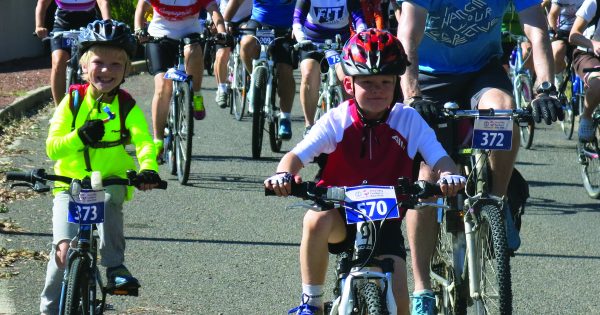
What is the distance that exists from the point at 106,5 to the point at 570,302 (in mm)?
6318

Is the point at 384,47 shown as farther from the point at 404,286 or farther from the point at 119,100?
the point at 119,100

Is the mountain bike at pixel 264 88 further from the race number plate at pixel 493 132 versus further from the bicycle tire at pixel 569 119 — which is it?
the race number plate at pixel 493 132

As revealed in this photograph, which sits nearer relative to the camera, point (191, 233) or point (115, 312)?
point (115, 312)

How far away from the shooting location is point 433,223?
21.9 ft

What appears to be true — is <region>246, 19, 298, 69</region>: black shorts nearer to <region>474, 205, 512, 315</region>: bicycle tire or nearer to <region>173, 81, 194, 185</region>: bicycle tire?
<region>173, 81, 194, 185</region>: bicycle tire

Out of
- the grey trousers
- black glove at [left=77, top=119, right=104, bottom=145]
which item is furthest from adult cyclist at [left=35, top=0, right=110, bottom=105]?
black glove at [left=77, top=119, right=104, bottom=145]

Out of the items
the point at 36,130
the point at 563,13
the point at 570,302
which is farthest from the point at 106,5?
the point at 570,302

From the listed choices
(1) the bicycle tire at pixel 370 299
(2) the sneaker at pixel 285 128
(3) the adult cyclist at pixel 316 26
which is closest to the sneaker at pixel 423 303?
(1) the bicycle tire at pixel 370 299

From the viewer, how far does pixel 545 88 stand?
244 inches

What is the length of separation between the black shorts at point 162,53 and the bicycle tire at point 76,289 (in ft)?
19.6

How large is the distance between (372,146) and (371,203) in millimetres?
609

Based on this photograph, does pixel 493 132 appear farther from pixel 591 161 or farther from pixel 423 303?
pixel 591 161

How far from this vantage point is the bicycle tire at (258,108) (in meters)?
12.6

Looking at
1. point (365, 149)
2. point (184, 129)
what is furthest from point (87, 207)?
point (184, 129)
